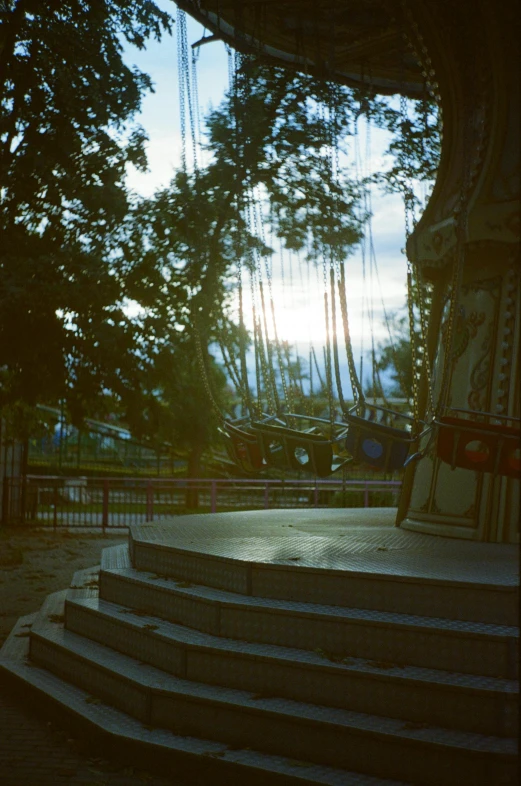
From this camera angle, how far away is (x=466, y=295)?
7164mm

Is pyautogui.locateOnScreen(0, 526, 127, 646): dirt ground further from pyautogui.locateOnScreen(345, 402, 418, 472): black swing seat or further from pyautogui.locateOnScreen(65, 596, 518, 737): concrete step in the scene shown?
pyautogui.locateOnScreen(345, 402, 418, 472): black swing seat

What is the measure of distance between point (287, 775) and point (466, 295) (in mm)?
4414

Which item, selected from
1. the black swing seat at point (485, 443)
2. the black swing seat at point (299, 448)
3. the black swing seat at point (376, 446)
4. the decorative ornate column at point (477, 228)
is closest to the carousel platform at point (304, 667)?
the black swing seat at point (485, 443)

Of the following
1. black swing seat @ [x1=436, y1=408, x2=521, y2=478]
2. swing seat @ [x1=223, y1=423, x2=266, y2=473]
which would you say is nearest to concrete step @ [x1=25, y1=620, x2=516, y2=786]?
black swing seat @ [x1=436, y1=408, x2=521, y2=478]

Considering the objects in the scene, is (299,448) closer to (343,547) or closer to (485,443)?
(343,547)

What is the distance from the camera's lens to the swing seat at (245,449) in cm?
787

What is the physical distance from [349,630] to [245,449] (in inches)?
144

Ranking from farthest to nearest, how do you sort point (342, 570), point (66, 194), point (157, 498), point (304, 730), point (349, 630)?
point (157, 498)
point (66, 194)
point (342, 570)
point (349, 630)
point (304, 730)

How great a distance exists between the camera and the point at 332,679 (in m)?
4.23

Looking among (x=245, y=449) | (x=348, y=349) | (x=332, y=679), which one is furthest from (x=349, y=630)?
(x=245, y=449)

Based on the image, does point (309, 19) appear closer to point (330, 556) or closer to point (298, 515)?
point (298, 515)

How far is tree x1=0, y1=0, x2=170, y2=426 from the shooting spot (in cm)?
1489

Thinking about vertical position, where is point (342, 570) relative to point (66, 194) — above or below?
below

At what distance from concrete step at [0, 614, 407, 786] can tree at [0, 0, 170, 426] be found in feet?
33.4
